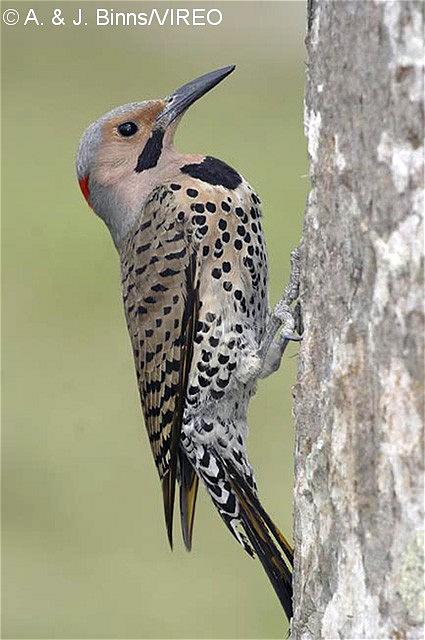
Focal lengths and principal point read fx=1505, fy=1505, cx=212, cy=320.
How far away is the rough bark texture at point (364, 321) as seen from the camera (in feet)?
8.84

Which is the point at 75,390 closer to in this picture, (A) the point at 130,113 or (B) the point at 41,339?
(B) the point at 41,339

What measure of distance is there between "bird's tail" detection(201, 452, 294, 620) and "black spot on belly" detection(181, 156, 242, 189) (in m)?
0.76

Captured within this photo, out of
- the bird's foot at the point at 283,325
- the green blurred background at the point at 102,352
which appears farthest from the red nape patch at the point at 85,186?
the green blurred background at the point at 102,352

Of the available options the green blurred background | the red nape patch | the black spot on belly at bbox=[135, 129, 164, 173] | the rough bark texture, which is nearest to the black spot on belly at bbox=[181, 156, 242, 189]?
the black spot on belly at bbox=[135, 129, 164, 173]

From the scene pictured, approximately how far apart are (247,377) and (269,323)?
0.90ft

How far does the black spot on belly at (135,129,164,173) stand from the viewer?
14.4ft

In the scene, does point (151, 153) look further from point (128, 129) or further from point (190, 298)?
point (190, 298)

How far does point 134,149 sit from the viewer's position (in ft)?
14.4

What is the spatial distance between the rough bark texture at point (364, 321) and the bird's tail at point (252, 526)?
0.74 meters

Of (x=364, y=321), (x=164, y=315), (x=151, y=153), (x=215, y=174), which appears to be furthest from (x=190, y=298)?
(x=364, y=321)

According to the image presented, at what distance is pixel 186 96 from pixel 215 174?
0.28 metres

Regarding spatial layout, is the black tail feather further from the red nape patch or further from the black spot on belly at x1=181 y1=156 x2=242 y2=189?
the red nape patch

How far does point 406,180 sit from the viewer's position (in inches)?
106

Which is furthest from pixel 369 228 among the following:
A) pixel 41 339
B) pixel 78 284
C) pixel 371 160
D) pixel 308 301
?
pixel 78 284
